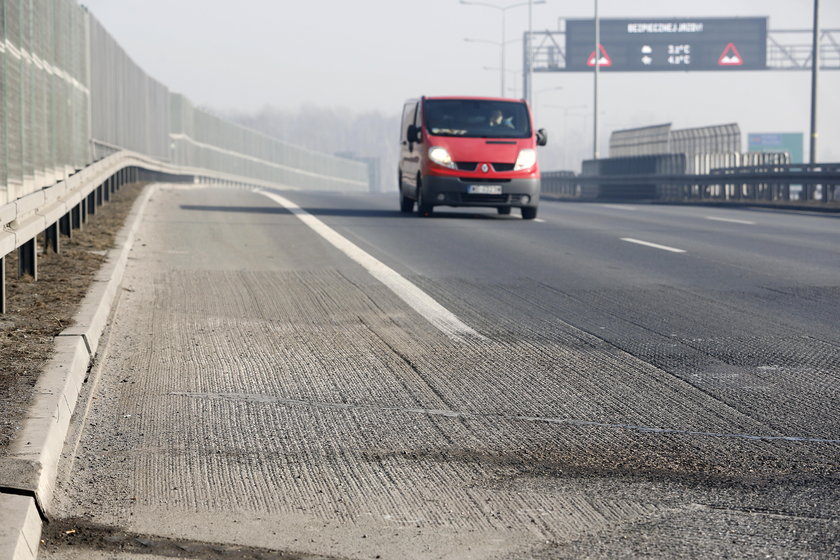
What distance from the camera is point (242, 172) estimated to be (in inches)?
2697

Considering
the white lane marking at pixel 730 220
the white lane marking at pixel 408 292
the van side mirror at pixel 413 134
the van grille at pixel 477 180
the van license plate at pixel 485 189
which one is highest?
the van side mirror at pixel 413 134

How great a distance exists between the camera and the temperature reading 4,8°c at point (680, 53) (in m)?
58.0

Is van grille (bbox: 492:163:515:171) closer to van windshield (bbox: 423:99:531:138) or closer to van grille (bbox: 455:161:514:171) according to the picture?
van grille (bbox: 455:161:514:171)

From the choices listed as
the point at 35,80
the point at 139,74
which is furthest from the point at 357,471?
the point at 139,74

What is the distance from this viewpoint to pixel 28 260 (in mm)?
9508

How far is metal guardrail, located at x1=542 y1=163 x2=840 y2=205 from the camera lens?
29109 mm

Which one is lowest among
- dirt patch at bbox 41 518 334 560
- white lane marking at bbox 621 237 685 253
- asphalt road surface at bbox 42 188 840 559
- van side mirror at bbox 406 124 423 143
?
dirt patch at bbox 41 518 334 560

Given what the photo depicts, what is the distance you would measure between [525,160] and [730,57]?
3903cm

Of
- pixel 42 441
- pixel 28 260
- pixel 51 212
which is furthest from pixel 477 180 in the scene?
pixel 42 441

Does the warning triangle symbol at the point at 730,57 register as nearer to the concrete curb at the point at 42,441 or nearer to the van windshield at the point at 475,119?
the van windshield at the point at 475,119

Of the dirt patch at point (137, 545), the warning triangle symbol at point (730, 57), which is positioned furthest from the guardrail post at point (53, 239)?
the warning triangle symbol at point (730, 57)

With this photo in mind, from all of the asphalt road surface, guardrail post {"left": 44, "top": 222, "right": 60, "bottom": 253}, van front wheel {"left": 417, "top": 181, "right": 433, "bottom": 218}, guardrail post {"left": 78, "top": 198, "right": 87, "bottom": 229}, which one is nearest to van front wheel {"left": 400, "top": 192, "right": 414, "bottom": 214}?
van front wheel {"left": 417, "top": 181, "right": 433, "bottom": 218}

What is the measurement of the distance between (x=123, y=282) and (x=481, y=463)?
21.3ft

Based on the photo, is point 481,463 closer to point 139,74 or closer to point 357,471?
point 357,471
